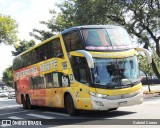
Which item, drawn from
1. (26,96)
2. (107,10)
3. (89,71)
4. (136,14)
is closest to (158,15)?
(136,14)

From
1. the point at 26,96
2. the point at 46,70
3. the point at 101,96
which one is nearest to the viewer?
the point at 101,96

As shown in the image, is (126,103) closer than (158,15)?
Yes

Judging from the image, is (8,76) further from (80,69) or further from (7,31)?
(80,69)

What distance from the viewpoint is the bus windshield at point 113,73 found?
1448 cm

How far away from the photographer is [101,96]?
1429 centimetres

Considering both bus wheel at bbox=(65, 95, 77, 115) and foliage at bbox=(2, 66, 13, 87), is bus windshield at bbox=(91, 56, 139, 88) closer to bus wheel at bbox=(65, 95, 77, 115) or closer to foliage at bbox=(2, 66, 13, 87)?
bus wheel at bbox=(65, 95, 77, 115)

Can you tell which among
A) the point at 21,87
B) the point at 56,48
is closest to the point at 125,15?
the point at 21,87

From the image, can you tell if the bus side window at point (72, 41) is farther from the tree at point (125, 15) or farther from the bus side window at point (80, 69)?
the tree at point (125, 15)

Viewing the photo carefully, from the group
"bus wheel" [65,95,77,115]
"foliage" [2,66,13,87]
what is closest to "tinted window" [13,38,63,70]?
"bus wheel" [65,95,77,115]

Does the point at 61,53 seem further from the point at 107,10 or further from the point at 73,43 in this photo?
the point at 107,10

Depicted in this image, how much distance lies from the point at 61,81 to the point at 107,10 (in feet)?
45.3

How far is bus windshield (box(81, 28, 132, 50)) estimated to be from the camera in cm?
1511

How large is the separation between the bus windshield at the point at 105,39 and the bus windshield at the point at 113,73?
674mm

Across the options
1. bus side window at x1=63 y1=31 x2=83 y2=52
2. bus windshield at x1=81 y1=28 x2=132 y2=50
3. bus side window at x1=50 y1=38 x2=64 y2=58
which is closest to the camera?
bus windshield at x1=81 y1=28 x2=132 y2=50
